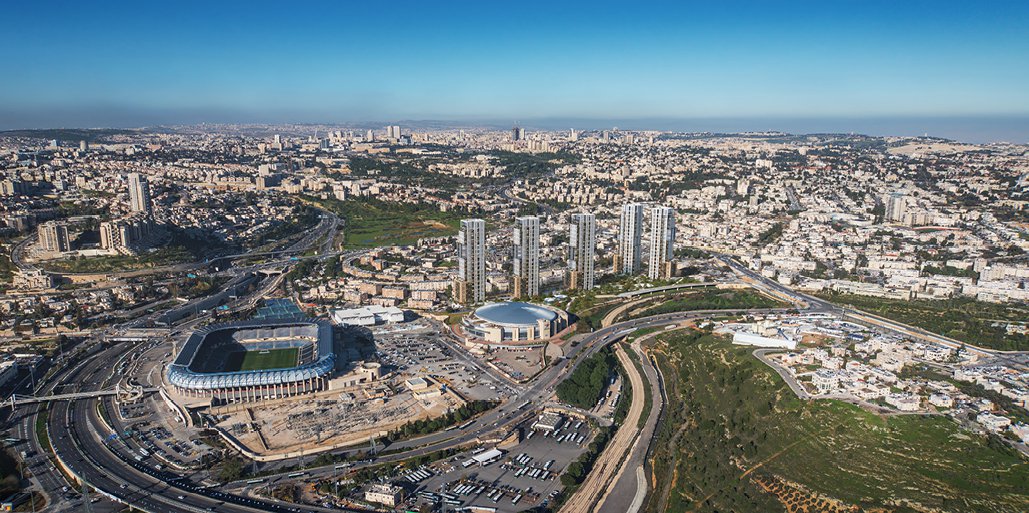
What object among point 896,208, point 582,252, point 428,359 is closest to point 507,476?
point 428,359

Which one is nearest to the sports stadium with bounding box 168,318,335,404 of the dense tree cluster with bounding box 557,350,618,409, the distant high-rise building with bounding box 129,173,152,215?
the dense tree cluster with bounding box 557,350,618,409

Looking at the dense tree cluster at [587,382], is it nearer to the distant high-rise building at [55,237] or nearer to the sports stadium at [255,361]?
the sports stadium at [255,361]

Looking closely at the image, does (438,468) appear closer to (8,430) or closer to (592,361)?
(592,361)

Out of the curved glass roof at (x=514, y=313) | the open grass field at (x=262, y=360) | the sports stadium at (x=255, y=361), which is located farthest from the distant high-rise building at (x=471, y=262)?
the open grass field at (x=262, y=360)

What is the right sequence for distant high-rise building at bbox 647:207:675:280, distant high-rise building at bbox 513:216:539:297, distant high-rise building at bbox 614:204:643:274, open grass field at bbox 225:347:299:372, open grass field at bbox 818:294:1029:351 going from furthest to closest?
distant high-rise building at bbox 614:204:643:274 < distant high-rise building at bbox 647:207:675:280 < distant high-rise building at bbox 513:216:539:297 < open grass field at bbox 818:294:1029:351 < open grass field at bbox 225:347:299:372

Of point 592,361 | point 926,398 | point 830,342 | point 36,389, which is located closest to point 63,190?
point 36,389

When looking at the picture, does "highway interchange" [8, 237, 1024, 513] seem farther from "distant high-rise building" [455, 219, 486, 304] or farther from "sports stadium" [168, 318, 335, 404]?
"distant high-rise building" [455, 219, 486, 304]
